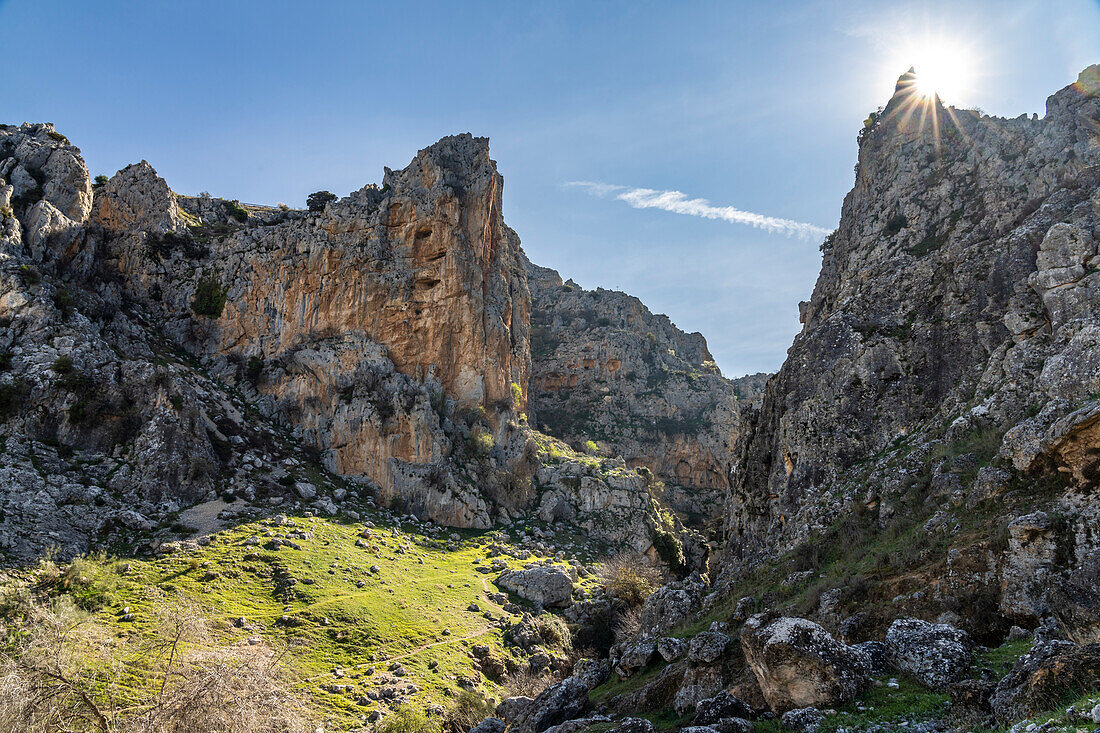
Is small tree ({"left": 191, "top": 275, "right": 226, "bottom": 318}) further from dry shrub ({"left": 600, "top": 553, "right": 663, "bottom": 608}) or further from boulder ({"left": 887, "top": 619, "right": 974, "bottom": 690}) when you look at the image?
boulder ({"left": 887, "top": 619, "right": 974, "bottom": 690})

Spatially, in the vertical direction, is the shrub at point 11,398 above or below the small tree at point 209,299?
below

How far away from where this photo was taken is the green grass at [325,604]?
84.0 feet

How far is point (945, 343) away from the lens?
2375 centimetres

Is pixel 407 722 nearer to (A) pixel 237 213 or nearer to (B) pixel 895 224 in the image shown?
(B) pixel 895 224

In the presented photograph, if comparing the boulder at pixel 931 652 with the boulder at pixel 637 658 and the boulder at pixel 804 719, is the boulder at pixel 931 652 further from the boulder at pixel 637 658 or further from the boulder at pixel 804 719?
the boulder at pixel 637 658

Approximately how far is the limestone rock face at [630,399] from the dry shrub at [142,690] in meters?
69.9

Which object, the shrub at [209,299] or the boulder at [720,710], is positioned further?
the shrub at [209,299]

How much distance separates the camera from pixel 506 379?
224 feet

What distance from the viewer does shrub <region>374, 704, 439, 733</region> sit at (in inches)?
861


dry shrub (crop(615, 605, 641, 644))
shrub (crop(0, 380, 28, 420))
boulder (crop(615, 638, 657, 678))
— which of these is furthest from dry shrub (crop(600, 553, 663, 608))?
shrub (crop(0, 380, 28, 420))

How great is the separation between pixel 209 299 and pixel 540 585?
48447 millimetres

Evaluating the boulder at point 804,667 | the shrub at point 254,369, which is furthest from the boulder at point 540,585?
the boulder at point 804,667

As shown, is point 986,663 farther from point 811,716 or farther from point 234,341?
point 234,341

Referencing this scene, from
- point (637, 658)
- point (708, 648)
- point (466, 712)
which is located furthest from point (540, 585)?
point (708, 648)
